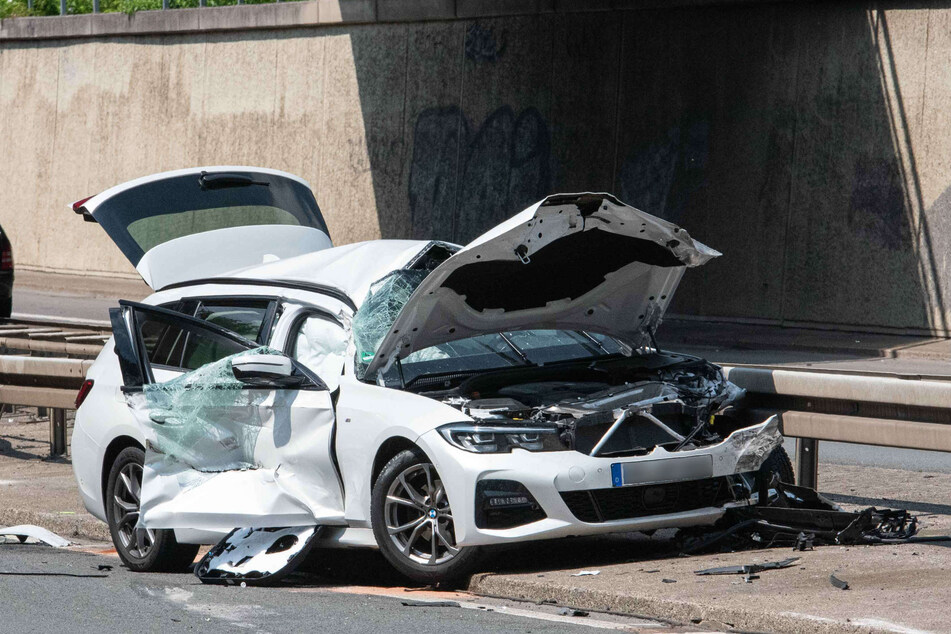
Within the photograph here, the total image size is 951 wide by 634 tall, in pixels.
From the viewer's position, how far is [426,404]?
6535 millimetres

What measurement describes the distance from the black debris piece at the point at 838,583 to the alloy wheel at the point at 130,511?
352 cm

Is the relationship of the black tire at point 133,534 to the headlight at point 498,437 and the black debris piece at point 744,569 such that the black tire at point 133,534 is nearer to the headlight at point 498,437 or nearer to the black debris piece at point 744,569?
the headlight at point 498,437

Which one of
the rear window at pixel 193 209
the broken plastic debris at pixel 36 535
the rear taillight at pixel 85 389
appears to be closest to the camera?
the rear taillight at pixel 85 389

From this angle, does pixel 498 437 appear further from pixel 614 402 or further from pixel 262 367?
pixel 262 367

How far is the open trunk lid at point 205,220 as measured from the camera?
28.7 feet

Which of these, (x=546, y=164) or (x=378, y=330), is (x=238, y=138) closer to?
(x=546, y=164)

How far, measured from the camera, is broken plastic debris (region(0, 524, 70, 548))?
838 centimetres

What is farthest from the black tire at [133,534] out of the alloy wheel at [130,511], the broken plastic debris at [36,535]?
the broken plastic debris at [36,535]

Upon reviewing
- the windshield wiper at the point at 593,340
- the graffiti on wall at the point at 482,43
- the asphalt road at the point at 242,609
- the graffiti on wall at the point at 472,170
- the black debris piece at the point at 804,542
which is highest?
the graffiti on wall at the point at 482,43

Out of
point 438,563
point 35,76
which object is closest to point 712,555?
point 438,563

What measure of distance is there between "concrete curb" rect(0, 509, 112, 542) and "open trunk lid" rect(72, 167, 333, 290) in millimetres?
1494

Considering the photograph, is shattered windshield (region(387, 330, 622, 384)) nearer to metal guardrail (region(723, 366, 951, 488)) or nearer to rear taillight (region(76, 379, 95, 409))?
metal guardrail (region(723, 366, 951, 488))

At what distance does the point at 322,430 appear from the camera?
22.6 ft

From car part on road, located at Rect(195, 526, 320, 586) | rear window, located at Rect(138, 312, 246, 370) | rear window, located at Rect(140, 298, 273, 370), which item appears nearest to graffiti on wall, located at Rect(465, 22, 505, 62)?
rear window, located at Rect(140, 298, 273, 370)
